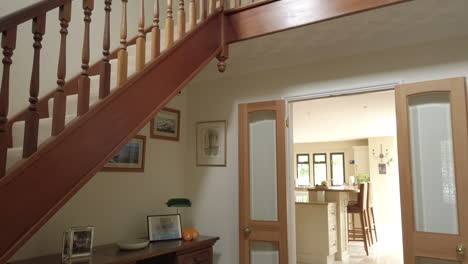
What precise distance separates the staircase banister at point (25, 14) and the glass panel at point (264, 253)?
2.85m

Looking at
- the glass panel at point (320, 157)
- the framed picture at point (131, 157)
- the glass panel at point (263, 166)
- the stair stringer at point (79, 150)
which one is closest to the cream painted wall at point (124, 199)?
the framed picture at point (131, 157)

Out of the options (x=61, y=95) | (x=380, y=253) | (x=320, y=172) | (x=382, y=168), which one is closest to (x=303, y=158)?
(x=320, y=172)

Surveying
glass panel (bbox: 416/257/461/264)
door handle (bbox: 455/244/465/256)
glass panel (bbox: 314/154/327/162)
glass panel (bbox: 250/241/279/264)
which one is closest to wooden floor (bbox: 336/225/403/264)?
glass panel (bbox: 250/241/279/264)

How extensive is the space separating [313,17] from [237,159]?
72.6 inches

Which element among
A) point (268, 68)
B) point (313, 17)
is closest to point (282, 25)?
point (313, 17)

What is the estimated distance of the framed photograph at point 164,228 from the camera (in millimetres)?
3387

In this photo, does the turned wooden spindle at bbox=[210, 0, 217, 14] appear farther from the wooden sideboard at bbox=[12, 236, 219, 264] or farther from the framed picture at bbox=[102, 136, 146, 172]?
the wooden sideboard at bbox=[12, 236, 219, 264]

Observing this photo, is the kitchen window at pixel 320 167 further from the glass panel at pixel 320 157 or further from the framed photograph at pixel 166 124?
the framed photograph at pixel 166 124

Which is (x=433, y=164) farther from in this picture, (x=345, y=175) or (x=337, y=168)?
(x=337, y=168)

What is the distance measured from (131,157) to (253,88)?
145cm

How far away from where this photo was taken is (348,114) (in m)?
7.01

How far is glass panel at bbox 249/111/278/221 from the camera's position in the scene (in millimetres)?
3711

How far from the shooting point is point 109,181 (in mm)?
3406

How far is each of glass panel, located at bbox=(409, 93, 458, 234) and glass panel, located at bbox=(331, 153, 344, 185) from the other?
32.7 ft
